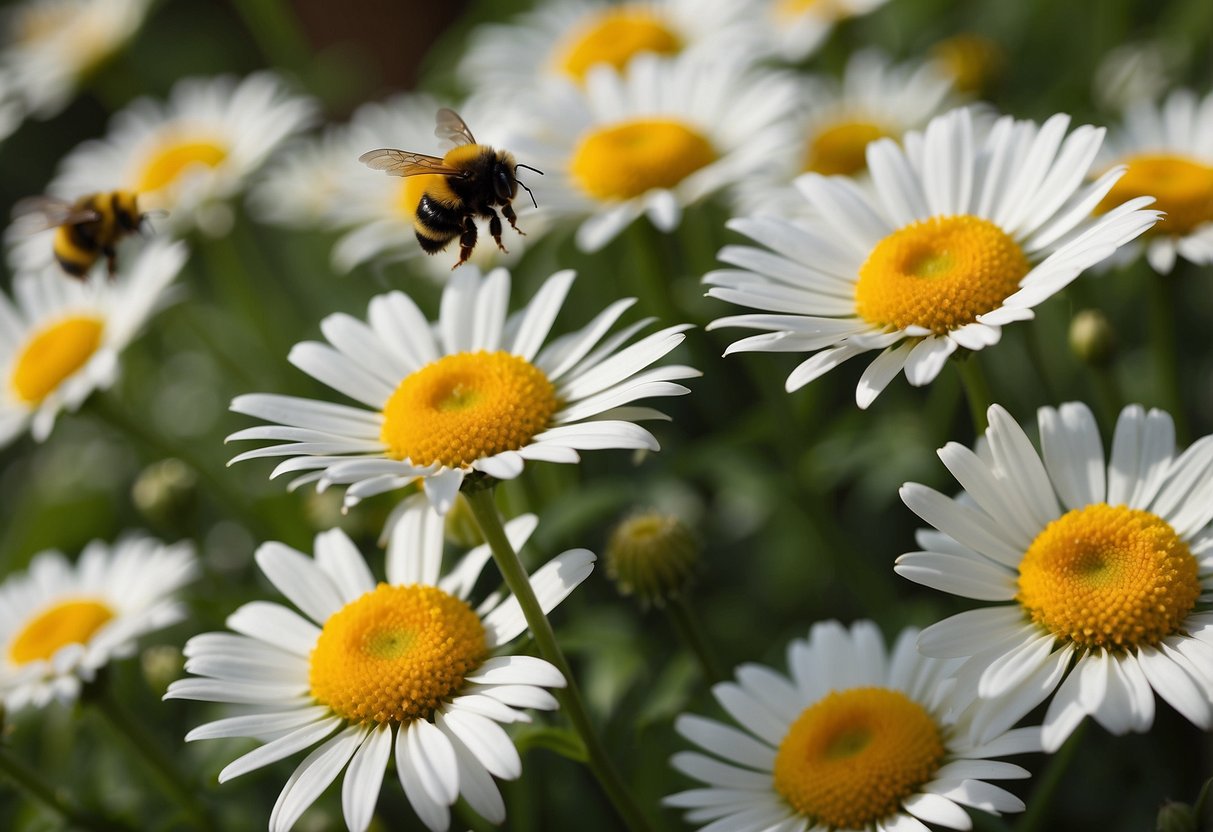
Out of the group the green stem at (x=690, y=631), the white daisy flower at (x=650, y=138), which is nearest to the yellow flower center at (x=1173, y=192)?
the white daisy flower at (x=650, y=138)

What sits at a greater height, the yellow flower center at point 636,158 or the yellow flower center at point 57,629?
the yellow flower center at point 636,158

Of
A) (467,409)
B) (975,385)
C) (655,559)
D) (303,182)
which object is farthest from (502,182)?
(303,182)

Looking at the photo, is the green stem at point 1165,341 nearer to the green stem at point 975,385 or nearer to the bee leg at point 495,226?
the green stem at point 975,385

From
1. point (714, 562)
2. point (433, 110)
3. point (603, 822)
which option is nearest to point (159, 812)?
point (603, 822)

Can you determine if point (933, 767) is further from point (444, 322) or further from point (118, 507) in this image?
point (118, 507)

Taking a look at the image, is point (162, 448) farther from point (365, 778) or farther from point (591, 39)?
point (591, 39)

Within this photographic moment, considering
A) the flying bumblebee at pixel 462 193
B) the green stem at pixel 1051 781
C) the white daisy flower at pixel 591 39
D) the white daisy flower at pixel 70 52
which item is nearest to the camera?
the green stem at pixel 1051 781

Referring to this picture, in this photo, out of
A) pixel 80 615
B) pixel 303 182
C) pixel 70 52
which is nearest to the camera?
pixel 80 615
